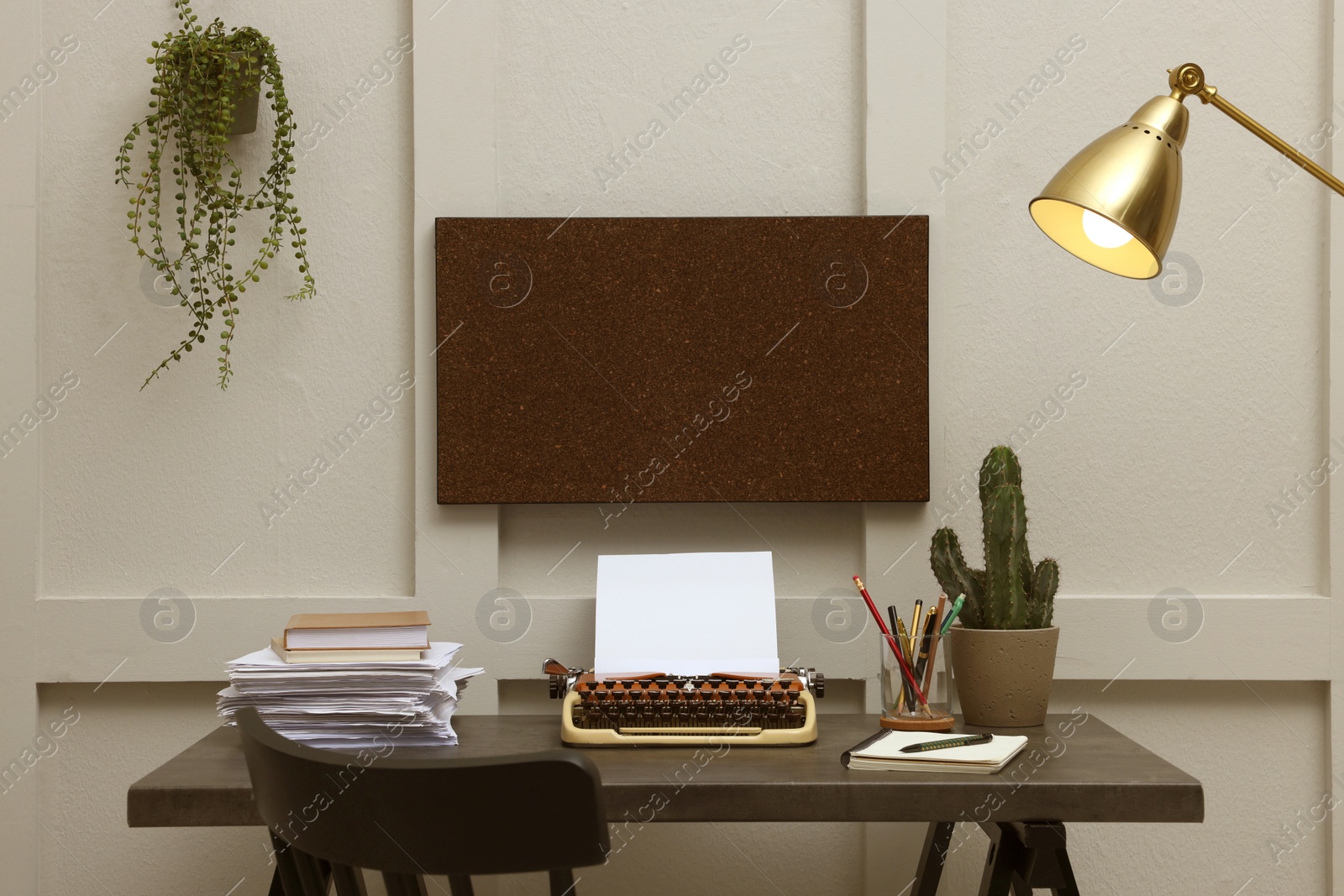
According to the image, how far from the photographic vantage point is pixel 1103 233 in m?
1.44

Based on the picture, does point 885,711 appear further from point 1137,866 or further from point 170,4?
point 170,4

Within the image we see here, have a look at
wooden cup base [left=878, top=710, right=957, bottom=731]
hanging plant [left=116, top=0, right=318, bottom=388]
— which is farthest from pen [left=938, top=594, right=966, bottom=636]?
hanging plant [left=116, top=0, right=318, bottom=388]

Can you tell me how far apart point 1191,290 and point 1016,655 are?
868 millimetres

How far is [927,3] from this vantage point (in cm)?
200

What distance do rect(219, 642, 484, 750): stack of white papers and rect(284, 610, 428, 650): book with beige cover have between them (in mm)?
31

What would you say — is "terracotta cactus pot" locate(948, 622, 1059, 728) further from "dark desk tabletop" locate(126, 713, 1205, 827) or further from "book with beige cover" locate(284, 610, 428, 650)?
"book with beige cover" locate(284, 610, 428, 650)

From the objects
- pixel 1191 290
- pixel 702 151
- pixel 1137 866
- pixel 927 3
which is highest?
pixel 927 3

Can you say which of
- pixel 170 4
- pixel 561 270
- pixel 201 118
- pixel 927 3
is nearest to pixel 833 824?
pixel 561 270

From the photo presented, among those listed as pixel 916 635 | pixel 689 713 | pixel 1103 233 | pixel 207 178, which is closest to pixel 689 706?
pixel 689 713

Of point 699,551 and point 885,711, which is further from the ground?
point 699,551

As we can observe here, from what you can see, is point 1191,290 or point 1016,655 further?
point 1191,290

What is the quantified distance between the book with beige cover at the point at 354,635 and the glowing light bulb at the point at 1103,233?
1.11m

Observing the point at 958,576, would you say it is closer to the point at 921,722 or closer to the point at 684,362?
the point at 921,722

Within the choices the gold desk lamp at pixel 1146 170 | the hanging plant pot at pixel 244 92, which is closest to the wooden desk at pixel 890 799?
the gold desk lamp at pixel 1146 170
